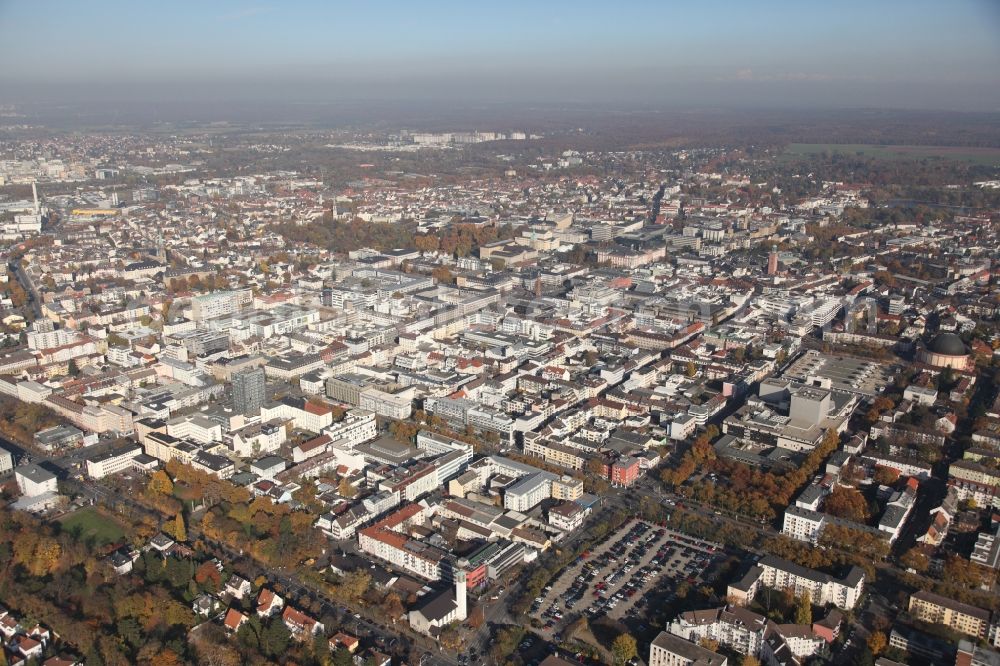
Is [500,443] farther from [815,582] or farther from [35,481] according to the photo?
→ [35,481]

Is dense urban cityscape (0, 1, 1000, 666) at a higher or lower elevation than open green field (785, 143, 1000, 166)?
lower

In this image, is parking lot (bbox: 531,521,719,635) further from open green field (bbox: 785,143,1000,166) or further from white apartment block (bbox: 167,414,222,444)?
open green field (bbox: 785,143,1000,166)

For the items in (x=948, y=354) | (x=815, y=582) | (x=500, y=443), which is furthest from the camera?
(x=948, y=354)

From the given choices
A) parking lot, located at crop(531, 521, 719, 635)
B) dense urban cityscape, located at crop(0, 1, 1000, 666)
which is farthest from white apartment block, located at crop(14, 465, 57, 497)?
parking lot, located at crop(531, 521, 719, 635)

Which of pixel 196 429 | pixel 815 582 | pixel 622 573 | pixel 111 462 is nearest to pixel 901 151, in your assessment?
pixel 815 582

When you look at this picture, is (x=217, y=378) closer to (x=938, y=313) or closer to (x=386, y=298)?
(x=386, y=298)

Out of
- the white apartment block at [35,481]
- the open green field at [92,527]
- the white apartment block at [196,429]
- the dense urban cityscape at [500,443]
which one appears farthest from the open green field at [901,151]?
the white apartment block at [35,481]

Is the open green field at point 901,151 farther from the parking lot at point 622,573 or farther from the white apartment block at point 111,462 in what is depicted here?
the white apartment block at point 111,462
